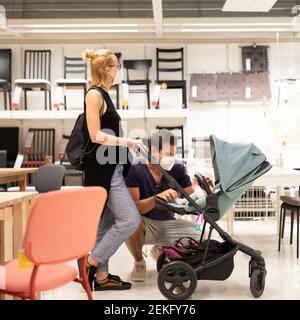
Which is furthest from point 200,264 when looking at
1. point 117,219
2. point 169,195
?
point 117,219

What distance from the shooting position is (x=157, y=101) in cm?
658

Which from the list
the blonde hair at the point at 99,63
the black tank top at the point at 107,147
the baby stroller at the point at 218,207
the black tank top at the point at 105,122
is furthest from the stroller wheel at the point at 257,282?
the blonde hair at the point at 99,63

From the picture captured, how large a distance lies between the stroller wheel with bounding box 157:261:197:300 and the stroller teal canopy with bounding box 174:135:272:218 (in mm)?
352

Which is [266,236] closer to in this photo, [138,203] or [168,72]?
[138,203]

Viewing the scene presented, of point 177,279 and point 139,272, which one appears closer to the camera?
point 177,279

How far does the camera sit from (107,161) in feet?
8.81

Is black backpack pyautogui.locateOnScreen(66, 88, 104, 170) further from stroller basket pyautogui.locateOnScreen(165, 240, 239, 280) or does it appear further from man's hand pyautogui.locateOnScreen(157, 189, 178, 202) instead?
stroller basket pyautogui.locateOnScreen(165, 240, 239, 280)

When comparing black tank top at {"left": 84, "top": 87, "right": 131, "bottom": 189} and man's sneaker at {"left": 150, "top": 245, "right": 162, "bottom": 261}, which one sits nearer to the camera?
black tank top at {"left": 84, "top": 87, "right": 131, "bottom": 189}

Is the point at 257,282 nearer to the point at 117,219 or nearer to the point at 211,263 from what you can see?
the point at 211,263

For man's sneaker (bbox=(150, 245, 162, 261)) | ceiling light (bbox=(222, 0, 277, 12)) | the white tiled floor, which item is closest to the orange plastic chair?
the white tiled floor

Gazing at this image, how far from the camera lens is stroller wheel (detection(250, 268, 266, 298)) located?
8.79 ft

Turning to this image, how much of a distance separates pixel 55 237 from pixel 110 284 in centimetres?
130
